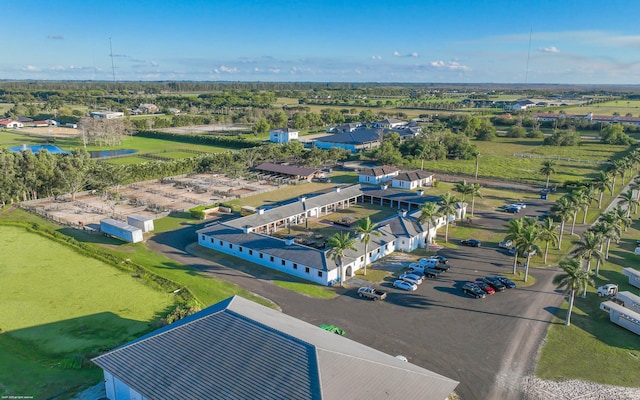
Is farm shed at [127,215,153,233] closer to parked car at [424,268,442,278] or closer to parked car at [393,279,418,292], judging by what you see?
parked car at [393,279,418,292]

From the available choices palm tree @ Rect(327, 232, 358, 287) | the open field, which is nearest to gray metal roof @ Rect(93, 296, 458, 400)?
the open field

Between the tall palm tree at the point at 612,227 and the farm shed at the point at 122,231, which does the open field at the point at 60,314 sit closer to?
the farm shed at the point at 122,231

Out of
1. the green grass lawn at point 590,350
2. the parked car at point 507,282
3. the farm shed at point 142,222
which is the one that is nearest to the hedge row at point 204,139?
the farm shed at point 142,222

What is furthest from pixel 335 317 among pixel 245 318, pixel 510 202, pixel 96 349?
pixel 510 202

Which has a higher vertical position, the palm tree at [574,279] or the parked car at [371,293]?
the palm tree at [574,279]

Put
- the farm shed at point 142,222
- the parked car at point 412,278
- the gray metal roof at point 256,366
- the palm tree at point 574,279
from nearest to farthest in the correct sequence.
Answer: the gray metal roof at point 256,366, the palm tree at point 574,279, the parked car at point 412,278, the farm shed at point 142,222

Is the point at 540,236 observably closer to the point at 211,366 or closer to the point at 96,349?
the point at 211,366

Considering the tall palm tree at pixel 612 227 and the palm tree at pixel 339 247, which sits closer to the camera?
the palm tree at pixel 339 247
